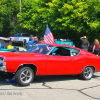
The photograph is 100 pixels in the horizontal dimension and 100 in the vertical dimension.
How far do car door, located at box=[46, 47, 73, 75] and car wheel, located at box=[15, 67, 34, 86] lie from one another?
2.16ft

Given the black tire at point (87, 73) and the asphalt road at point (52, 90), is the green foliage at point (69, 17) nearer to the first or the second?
the black tire at point (87, 73)

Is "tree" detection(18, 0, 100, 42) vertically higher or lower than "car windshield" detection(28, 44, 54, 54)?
higher

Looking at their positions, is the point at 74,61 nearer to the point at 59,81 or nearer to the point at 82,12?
the point at 59,81

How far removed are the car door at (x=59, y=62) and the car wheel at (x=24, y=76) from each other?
658 mm

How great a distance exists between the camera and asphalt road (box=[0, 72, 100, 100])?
5375 millimetres

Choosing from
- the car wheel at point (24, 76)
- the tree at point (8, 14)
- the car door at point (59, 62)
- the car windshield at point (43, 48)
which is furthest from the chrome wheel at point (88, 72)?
the tree at point (8, 14)

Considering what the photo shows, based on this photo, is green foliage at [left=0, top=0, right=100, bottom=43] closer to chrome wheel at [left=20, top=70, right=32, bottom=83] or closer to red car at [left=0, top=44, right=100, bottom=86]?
red car at [left=0, top=44, right=100, bottom=86]

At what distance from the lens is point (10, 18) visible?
40188 millimetres

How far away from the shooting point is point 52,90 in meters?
6.10

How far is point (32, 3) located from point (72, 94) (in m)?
27.3

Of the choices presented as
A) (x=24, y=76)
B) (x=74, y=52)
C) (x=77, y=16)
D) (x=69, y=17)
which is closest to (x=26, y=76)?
(x=24, y=76)

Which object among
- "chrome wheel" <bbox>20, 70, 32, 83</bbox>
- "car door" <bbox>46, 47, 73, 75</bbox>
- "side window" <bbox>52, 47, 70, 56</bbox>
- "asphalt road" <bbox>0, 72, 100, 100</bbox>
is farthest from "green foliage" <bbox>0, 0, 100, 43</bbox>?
"chrome wheel" <bbox>20, 70, 32, 83</bbox>

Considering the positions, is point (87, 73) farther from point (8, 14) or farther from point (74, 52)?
point (8, 14)

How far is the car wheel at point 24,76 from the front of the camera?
6.19 m
